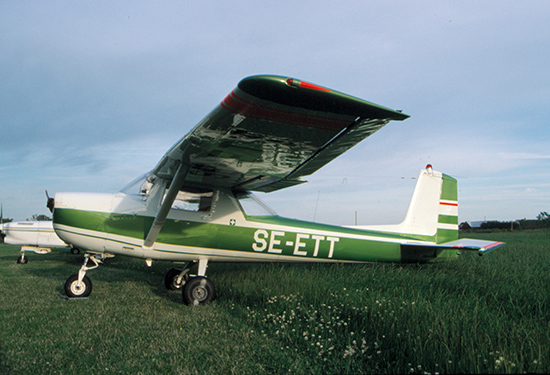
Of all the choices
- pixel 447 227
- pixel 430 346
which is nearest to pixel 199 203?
→ pixel 430 346

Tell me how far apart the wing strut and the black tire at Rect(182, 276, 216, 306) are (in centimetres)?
92

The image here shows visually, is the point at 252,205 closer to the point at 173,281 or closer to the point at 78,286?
the point at 173,281

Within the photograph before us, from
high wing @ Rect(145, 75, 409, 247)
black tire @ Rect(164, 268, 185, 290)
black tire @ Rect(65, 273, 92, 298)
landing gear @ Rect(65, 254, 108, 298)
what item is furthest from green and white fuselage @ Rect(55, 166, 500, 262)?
black tire @ Rect(164, 268, 185, 290)

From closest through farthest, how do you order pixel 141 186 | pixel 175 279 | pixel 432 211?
pixel 141 186, pixel 175 279, pixel 432 211

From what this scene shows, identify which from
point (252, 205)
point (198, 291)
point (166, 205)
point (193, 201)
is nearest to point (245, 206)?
point (252, 205)

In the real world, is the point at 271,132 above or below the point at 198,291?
above

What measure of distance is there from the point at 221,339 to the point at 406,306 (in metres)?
1.86

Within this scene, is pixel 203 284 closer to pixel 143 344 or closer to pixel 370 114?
pixel 143 344

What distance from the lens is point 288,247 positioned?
612 cm

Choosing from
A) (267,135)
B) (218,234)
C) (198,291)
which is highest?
(267,135)

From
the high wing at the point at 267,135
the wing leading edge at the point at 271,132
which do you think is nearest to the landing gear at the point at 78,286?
the high wing at the point at 267,135

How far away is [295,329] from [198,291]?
229 centimetres

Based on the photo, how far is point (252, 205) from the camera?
20.5 ft

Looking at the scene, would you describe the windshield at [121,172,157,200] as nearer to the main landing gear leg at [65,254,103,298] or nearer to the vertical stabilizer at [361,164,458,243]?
the main landing gear leg at [65,254,103,298]
